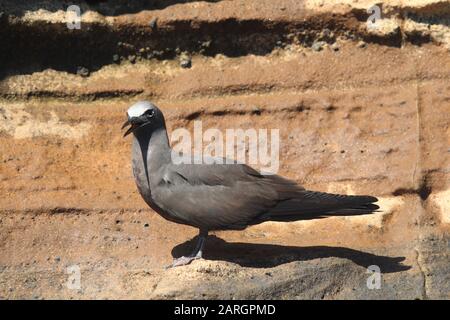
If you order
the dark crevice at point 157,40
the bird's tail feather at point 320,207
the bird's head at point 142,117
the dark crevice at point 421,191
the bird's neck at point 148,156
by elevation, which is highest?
the dark crevice at point 157,40

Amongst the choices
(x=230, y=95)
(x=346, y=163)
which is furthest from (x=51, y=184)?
(x=346, y=163)

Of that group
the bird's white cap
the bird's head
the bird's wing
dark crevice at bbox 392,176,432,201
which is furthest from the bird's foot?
dark crevice at bbox 392,176,432,201

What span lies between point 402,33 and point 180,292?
4.69 m

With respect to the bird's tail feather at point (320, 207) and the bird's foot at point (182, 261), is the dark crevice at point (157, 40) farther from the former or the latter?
the bird's foot at point (182, 261)

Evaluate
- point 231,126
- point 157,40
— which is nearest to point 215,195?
point 231,126

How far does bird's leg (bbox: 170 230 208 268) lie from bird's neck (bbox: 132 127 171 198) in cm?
56

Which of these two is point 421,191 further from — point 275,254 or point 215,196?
point 215,196

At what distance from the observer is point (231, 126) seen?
924cm

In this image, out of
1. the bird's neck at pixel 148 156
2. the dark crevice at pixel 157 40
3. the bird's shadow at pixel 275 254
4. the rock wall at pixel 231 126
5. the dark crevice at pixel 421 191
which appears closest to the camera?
the rock wall at pixel 231 126

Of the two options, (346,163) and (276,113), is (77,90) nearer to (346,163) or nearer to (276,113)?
(276,113)

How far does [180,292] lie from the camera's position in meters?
6.49

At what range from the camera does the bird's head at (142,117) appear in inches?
284

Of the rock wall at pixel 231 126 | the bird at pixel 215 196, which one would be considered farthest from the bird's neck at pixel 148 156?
the rock wall at pixel 231 126

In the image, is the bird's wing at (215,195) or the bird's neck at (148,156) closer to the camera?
the bird's wing at (215,195)
